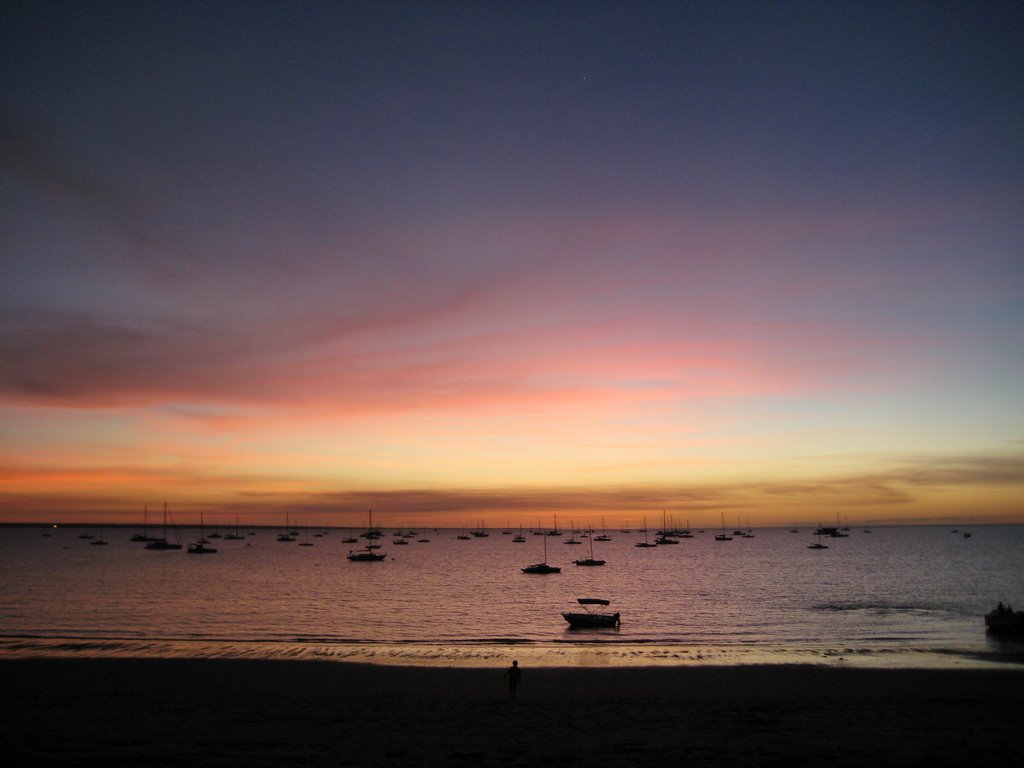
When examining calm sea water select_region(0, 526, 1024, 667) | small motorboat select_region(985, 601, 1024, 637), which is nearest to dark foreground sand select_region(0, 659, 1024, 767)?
calm sea water select_region(0, 526, 1024, 667)

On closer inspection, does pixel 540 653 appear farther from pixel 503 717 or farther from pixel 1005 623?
pixel 1005 623

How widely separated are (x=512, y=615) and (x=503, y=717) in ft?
131

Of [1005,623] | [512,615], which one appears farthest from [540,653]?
[1005,623]

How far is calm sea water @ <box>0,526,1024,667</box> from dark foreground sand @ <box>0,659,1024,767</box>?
19.5ft

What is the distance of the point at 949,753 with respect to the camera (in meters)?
19.2

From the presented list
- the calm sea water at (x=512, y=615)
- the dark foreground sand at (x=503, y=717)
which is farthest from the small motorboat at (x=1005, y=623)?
the dark foreground sand at (x=503, y=717)

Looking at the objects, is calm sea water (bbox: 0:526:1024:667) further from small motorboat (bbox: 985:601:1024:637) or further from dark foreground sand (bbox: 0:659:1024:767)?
dark foreground sand (bbox: 0:659:1024:767)

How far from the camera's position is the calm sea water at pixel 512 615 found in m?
40.8

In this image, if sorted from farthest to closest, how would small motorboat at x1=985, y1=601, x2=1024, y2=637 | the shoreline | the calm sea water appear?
small motorboat at x1=985, y1=601, x2=1024, y2=637 < the calm sea water < the shoreline

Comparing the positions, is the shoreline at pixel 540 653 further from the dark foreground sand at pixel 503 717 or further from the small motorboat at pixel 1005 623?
the dark foreground sand at pixel 503 717

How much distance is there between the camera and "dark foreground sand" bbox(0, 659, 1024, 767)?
62.3 feet

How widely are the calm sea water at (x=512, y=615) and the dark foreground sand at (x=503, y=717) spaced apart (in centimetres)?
595

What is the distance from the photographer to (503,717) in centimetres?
2355

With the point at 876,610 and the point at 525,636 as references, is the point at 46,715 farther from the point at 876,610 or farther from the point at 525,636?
the point at 876,610
